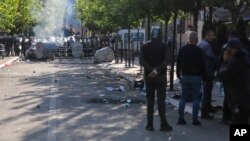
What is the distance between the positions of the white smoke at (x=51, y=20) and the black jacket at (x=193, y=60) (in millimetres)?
70367

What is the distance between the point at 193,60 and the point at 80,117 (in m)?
2.80

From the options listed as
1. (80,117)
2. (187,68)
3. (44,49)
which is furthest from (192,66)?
(44,49)

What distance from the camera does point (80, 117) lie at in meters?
12.1

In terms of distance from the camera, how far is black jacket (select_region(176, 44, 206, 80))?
10984mm

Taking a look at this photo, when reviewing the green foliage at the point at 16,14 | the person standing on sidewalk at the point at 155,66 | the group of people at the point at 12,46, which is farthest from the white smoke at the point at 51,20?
the person standing on sidewalk at the point at 155,66

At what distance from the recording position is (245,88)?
7.16m

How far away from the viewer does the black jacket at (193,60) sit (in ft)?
36.0

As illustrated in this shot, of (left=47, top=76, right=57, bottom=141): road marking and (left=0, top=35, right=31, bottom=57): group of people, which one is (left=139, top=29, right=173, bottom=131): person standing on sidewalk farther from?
(left=0, top=35, right=31, bottom=57): group of people

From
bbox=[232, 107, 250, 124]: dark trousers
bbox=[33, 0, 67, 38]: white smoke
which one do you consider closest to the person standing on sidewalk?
bbox=[232, 107, 250, 124]: dark trousers

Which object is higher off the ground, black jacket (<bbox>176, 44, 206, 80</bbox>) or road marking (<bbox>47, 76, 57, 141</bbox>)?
black jacket (<bbox>176, 44, 206, 80</bbox>)

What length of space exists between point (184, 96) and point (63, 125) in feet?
7.93

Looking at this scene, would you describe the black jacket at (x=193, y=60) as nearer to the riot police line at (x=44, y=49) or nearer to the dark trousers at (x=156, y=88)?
the dark trousers at (x=156, y=88)

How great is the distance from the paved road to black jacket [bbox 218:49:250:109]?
8.73ft

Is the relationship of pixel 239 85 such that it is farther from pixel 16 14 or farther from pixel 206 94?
pixel 16 14
